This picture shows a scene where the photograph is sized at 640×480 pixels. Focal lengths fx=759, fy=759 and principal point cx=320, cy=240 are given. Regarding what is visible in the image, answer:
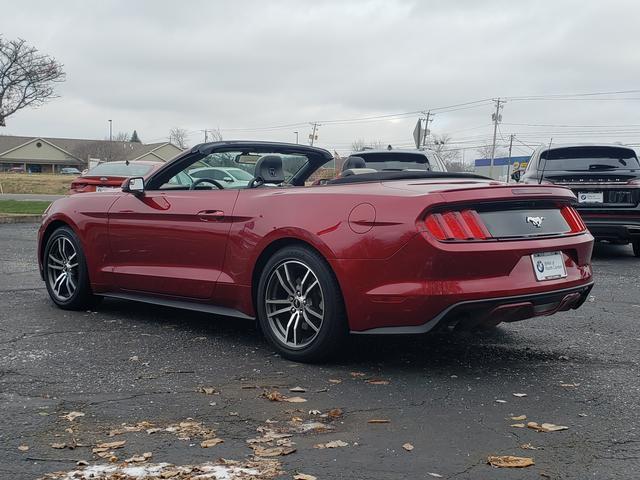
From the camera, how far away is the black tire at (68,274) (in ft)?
20.6

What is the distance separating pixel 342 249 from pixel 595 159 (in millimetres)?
7233

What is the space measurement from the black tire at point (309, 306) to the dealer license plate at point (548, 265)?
1157mm

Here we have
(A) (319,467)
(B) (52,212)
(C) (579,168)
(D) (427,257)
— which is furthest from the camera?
(C) (579,168)

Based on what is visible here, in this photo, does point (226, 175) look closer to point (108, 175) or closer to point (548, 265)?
point (548, 265)

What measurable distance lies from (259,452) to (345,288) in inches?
55.3

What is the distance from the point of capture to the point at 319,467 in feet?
10.1

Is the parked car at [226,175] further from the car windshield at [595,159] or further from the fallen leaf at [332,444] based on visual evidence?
the car windshield at [595,159]

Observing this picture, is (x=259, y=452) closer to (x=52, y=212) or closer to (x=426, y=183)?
(x=426, y=183)

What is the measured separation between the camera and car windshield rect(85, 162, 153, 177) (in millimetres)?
15040

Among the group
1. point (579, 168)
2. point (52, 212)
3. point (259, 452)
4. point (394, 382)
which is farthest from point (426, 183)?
point (579, 168)

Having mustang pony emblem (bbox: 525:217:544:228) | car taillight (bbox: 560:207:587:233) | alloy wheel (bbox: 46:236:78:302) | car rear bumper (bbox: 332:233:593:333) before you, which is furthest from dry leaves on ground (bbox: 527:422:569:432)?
alloy wheel (bbox: 46:236:78:302)

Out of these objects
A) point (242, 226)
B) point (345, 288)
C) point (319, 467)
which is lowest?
point (319, 467)

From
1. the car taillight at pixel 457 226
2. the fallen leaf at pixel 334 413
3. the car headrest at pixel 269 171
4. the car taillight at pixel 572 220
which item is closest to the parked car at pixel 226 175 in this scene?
the car headrest at pixel 269 171

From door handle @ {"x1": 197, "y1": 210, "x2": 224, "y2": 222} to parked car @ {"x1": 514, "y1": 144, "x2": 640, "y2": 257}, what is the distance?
6030 mm
